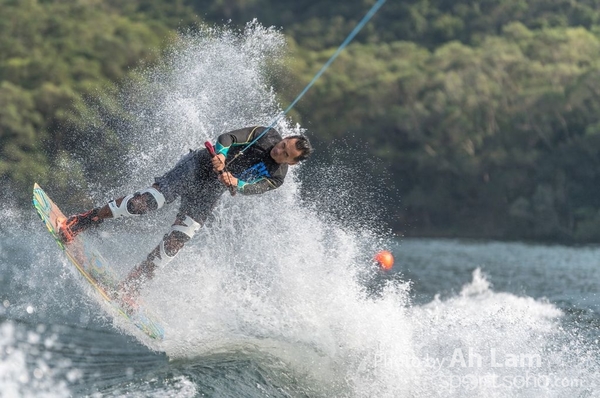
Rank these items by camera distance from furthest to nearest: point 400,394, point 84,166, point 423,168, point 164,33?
point 164,33 → point 423,168 → point 84,166 → point 400,394

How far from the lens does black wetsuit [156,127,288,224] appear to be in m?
7.39

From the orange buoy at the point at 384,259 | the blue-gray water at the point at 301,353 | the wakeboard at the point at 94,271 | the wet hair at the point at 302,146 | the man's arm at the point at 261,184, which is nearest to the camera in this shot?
the blue-gray water at the point at 301,353

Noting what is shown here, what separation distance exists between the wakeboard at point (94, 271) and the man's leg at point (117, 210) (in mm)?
84

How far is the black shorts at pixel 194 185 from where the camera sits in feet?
24.2

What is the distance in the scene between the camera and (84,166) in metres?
27.8

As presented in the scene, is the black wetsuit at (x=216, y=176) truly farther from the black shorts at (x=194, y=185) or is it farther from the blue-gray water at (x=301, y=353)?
the blue-gray water at (x=301, y=353)

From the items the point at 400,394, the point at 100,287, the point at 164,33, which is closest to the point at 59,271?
the point at 100,287

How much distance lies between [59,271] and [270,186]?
8.37 feet

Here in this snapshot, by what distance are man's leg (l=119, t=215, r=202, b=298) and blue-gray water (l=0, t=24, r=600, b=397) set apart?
0.20 meters

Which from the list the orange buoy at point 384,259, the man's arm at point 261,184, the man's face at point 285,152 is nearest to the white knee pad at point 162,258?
the man's arm at point 261,184

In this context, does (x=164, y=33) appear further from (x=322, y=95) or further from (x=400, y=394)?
(x=400, y=394)

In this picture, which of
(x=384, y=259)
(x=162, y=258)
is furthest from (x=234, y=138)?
(x=384, y=259)

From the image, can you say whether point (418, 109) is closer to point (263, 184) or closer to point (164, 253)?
point (263, 184)

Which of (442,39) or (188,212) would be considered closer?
(188,212)
